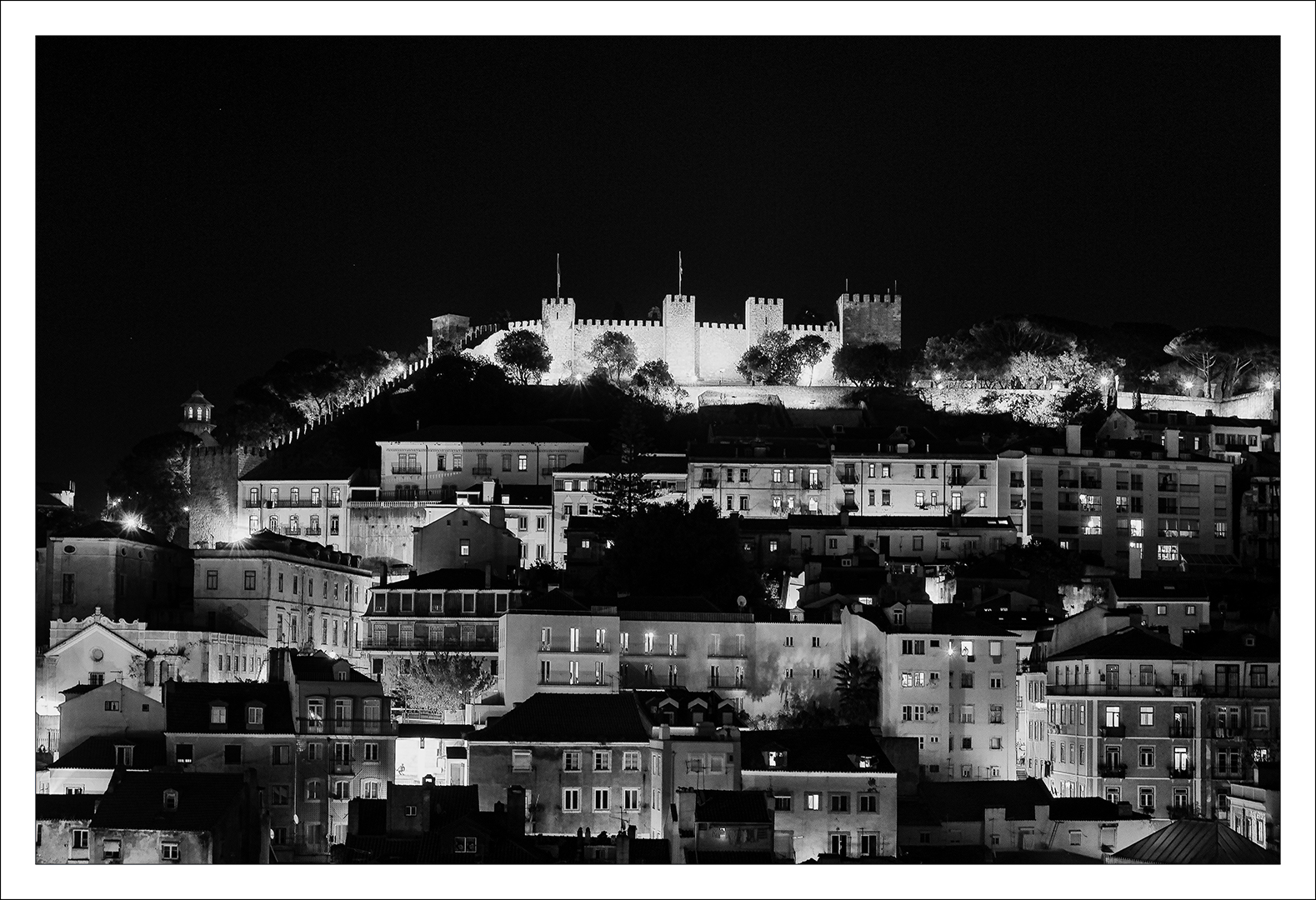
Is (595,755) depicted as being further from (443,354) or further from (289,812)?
(443,354)

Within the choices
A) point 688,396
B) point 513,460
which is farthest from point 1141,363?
point 513,460

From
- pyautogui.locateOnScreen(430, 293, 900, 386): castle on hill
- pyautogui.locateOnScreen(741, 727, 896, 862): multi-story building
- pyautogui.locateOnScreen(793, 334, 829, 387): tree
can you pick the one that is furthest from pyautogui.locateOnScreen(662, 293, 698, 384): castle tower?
pyautogui.locateOnScreen(741, 727, 896, 862): multi-story building

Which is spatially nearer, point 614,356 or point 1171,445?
point 1171,445

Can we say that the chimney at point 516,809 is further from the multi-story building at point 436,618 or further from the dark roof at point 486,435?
the dark roof at point 486,435

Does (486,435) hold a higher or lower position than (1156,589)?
higher

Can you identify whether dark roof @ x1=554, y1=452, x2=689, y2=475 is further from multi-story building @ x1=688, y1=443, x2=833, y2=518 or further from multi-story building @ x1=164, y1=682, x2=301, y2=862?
multi-story building @ x1=164, y1=682, x2=301, y2=862

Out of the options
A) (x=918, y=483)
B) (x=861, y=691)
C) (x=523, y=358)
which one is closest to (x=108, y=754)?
(x=861, y=691)

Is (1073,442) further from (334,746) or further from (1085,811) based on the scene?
(334,746)
